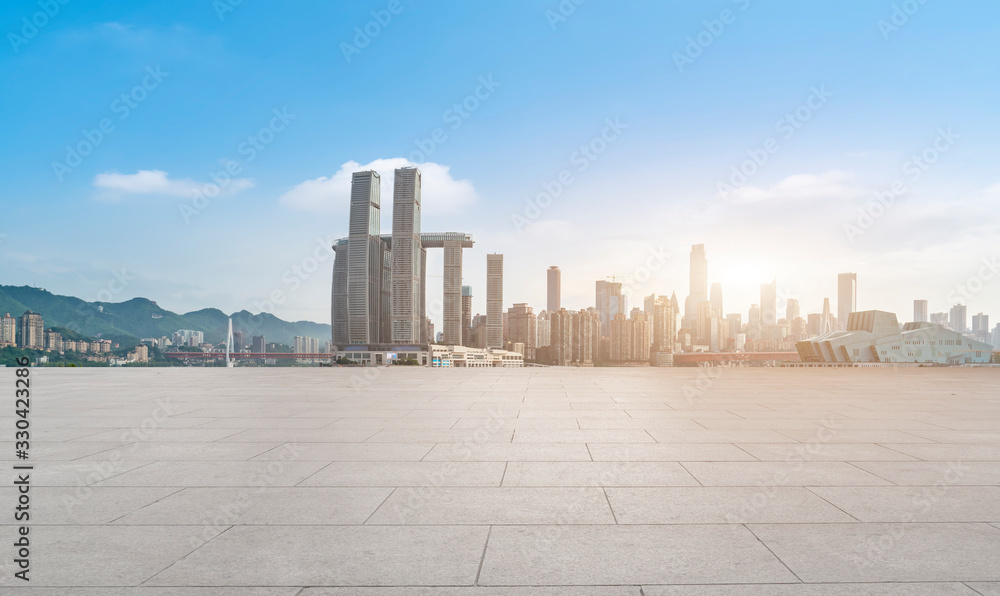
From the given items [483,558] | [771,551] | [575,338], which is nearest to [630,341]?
[575,338]

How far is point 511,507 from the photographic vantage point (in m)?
5.87

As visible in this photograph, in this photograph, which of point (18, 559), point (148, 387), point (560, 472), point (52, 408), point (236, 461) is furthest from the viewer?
point (148, 387)

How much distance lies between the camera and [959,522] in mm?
5391

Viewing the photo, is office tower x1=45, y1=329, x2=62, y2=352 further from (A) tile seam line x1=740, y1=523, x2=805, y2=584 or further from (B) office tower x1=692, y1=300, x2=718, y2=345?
(B) office tower x1=692, y1=300, x2=718, y2=345

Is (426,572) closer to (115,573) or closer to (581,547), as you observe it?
(581,547)

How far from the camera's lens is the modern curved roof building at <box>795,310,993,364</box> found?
8762cm

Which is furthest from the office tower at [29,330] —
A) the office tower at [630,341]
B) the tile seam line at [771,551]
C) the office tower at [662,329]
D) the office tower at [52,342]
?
the office tower at [630,341]

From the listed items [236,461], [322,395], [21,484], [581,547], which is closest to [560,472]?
[581,547]

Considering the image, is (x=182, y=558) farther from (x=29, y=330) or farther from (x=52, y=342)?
(x=52, y=342)

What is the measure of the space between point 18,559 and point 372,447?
16.3 feet

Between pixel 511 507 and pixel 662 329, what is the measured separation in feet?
400

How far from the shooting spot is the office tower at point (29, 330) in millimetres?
44344

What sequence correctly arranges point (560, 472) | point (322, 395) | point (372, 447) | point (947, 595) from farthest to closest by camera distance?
point (322, 395) → point (372, 447) → point (560, 472) → point (947, 595)

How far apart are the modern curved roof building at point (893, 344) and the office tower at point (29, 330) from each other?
103 m
